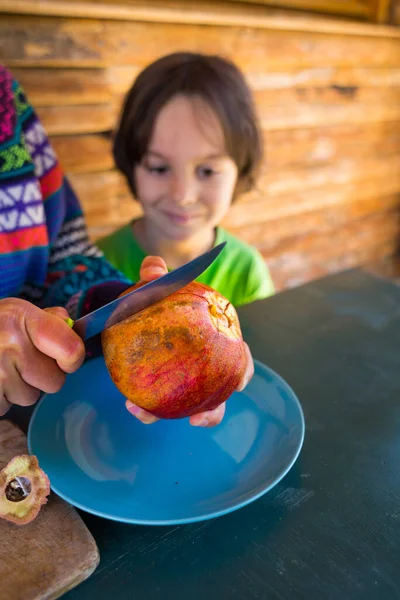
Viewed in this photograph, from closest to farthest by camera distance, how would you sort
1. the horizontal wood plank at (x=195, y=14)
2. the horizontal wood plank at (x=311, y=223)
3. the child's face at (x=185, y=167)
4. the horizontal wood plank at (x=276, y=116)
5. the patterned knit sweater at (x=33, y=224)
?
the patterned knit sweater at (x=33, y=224) < the child's face at (x=185, y=167) < the horizontal wood plank at (x=195, y=14) < the horizontal wood plank at (x=276, y=116) < the horizontal wood plank at (x=311, y=223)

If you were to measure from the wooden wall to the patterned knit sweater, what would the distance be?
0.54m

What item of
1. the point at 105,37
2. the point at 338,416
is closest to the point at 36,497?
the point at 338,416

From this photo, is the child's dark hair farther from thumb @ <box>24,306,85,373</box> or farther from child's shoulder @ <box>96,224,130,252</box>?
thumb @ <box>24,306,85,373</box>

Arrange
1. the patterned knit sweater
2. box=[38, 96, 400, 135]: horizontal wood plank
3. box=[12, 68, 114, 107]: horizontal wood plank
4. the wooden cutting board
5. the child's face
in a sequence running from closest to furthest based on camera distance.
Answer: the wooden cutting board
the patterned knit sweater
the child's face
box=[12, 68, 114, 107]: horizontal wood plank
box=[38, 96, 400, 135]: horizontal wood plank

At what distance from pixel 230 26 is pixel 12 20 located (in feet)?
2.82

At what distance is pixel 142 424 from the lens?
0.63m

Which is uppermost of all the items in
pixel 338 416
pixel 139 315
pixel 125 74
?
pixel 125 74

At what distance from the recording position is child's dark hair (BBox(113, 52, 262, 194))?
1246 mm

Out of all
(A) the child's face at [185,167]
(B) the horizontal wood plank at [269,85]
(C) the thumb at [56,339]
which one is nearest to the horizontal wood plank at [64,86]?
(B) the horizontal wood plank at [269,85]

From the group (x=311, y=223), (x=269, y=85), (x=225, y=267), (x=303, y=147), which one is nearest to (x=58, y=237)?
(x=225, y=267)

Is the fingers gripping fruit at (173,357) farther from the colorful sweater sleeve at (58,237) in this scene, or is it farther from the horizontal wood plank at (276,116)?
the horizontal wood plank at (276,116)

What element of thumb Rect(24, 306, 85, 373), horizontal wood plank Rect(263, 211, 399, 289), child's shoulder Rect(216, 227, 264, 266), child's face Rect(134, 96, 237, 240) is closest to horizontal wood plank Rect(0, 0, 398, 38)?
child's face Rect(134, 96, 237, 240)

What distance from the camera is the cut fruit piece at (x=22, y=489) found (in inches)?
19.1

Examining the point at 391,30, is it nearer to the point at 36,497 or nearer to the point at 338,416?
the point at 338,416
